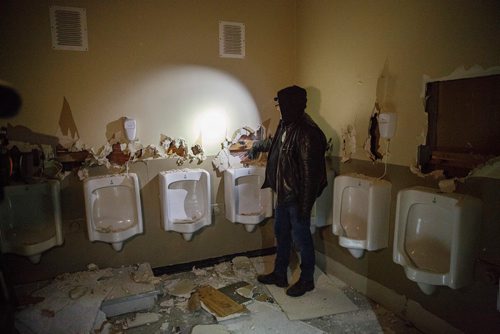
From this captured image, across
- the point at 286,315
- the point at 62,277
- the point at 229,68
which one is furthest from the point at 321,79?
the point at 62,277

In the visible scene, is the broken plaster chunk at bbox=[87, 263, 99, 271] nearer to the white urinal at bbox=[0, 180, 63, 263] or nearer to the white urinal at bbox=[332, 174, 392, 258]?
the white urinal at bbox=[0, 180, 63, 263]

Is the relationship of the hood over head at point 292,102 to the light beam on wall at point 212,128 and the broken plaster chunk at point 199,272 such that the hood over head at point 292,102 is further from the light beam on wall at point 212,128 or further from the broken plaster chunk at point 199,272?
the broken plaster chunk at point 199,272

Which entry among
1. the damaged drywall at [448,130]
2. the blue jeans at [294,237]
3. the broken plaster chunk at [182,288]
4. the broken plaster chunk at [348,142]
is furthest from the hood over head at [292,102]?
the broken plaster chunk at [182,288]

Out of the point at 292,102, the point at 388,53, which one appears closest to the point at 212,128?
the point at 292,102

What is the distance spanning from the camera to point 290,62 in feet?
10.1

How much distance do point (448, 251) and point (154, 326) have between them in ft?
Answer: 6.19

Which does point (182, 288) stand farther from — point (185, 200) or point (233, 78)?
point (233, 78)

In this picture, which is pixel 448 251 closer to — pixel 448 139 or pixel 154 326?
pixel 448 139

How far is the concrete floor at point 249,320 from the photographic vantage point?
80.5 inches

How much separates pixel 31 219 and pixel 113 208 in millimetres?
573

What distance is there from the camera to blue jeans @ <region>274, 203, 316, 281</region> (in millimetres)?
2297

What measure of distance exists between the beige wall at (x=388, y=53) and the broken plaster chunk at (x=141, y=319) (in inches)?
73.9

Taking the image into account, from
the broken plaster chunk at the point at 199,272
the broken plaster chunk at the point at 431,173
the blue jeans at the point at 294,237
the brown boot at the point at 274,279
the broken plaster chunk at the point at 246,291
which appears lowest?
the broken plaster chunk at the point at 199,272

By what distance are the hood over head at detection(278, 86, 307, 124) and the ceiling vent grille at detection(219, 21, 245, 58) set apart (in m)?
0.89
